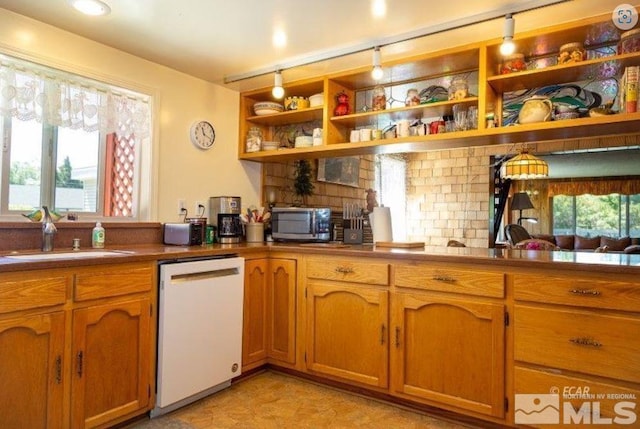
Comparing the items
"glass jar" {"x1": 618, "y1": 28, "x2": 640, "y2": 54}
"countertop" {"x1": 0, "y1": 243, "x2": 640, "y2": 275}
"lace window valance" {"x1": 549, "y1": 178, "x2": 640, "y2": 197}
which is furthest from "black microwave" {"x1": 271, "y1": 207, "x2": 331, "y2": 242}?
"lace window valance" {"x1": 549, "y1": 178, "x2": 640, "y2": 197}

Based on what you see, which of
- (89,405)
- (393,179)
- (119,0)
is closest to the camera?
(89,405)

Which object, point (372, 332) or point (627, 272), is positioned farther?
point (372, 332)

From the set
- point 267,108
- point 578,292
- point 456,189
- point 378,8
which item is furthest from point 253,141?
point 456,189

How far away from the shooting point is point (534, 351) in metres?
1.86

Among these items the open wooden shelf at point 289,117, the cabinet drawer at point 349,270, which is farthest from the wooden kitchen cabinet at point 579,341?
the open wooden shelf at point 289,117

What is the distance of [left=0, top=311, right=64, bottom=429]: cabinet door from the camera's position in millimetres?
1547

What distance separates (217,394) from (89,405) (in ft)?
2.52

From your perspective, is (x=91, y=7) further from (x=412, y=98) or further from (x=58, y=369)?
(x=412, y=98)

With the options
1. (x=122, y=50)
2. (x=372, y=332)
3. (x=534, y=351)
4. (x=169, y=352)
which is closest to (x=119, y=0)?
(x=122, y=50)

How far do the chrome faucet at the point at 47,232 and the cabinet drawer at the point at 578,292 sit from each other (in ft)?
7.69

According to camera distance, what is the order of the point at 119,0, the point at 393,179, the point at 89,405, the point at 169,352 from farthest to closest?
1. the point at 393,179
2. the point at 169,352
3. the point at 119,0
4. the point at 89,405

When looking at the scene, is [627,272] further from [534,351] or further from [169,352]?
[169,352]

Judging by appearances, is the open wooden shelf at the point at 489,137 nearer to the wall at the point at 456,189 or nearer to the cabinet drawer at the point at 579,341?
the cabinet drawer at the point at 579,341

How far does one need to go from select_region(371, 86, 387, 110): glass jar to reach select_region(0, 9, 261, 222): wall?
1.18 meters
